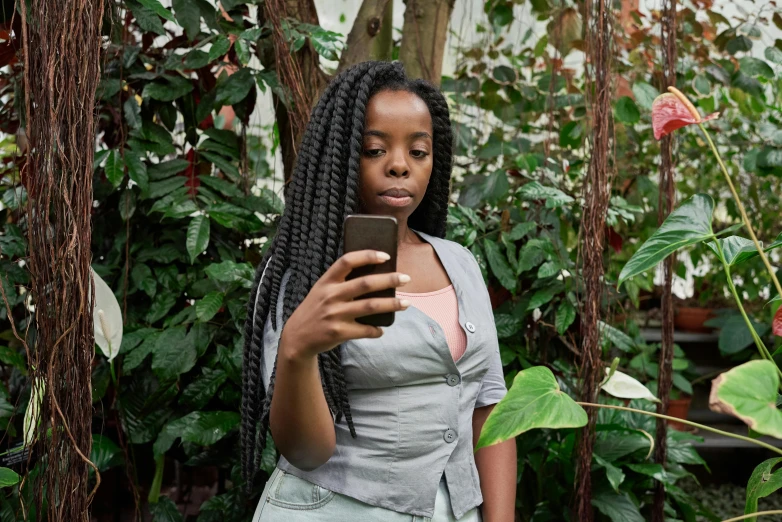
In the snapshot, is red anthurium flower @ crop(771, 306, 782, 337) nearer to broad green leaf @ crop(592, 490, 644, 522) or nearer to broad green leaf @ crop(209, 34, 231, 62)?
broad green leaf @ crop(592, 490, 644, 522)

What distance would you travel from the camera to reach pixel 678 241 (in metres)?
1.08

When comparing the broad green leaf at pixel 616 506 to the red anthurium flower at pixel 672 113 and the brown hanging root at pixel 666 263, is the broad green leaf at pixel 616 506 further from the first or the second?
the red anthurium flower at pixel 672 113

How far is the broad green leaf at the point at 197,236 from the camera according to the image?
6.13 ft

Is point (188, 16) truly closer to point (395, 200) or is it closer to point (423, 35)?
point (423, 35)

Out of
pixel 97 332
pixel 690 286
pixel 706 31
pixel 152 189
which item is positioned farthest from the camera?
pixel 690 286

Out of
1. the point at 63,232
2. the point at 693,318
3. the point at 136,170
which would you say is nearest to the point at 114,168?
the point at 136,170

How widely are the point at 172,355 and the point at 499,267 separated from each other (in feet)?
2.90

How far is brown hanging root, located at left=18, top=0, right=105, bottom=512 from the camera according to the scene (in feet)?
3.96

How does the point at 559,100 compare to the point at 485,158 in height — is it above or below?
above

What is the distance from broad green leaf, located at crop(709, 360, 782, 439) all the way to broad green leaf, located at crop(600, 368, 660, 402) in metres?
0.76

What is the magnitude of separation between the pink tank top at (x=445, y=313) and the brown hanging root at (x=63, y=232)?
529 mm

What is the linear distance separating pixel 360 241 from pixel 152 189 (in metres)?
1.33

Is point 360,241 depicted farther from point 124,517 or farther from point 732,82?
point 732,82

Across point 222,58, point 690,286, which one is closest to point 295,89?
point 222,58
